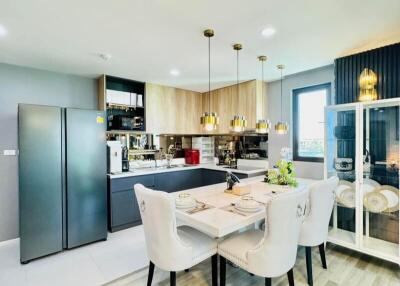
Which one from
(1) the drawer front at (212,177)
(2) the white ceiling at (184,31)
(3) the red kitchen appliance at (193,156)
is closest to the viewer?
(2) the white ceiling at (184,31)

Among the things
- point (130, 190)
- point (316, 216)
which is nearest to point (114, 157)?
point (130, 190)

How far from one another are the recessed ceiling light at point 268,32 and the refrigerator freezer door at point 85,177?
2.23 m

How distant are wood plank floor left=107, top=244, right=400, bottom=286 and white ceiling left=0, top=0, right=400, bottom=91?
7.69 feet

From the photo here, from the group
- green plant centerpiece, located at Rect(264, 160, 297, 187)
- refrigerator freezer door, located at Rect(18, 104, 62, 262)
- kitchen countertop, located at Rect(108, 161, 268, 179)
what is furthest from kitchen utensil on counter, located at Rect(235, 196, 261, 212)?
refrigerator freezer door, located at Rect(18, 104, 62, 262)

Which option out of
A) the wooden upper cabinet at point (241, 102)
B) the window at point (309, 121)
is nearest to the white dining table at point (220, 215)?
the window at point (309, 121)

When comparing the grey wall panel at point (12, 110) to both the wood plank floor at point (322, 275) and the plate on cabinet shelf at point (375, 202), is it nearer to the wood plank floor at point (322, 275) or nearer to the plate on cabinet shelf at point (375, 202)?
the wood plank floor at point (322, 275)

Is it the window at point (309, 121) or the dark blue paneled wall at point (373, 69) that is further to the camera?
the window at point (309, 121)

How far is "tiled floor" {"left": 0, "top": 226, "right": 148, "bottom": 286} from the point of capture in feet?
7.09

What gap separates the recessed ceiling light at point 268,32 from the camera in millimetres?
2066

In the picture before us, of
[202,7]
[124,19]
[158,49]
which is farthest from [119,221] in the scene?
[202,7]

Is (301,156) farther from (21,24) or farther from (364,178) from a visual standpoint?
(21,24)

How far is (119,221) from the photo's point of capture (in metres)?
3.28

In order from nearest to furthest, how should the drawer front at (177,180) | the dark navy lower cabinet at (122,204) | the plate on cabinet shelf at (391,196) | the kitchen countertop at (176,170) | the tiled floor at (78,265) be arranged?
the tiled floor at (78,265)
the plate on cabinet shelf at (391,196)
the dark navy lower cabinet at (122,204)
the kitchen countertop at (176,170)
the drawer front at (177,180)

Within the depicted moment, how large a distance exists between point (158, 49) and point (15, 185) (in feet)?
8.83
